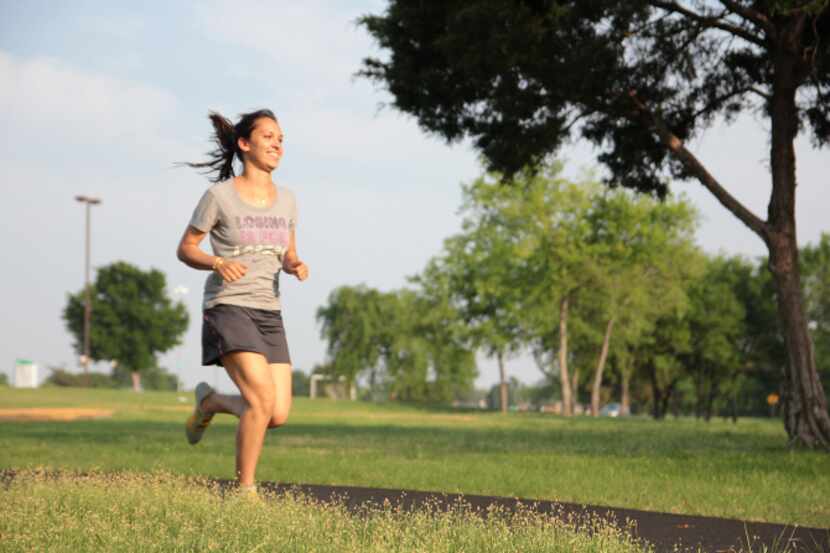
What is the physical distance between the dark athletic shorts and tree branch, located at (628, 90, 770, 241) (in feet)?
35.6

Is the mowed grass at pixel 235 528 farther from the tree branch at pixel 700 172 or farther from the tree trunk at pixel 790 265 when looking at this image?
the tree branch at pixel 700 172

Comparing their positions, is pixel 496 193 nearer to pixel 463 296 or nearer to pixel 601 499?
pixel 463 296

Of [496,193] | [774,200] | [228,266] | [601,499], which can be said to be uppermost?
[496,193]

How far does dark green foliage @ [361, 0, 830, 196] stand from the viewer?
1434 cm

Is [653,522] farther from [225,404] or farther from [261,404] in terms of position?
[225,404]

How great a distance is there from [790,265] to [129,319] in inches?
2862

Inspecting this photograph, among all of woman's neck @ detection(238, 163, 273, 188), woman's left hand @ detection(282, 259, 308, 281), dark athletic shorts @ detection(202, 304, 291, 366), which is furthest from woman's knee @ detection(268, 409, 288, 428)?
woman's neck @ detection(238, 163, 273, 188)

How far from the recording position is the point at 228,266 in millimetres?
6223

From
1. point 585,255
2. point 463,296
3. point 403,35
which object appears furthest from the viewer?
point 463,296

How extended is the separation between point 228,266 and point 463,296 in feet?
139

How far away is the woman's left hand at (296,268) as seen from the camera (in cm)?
675

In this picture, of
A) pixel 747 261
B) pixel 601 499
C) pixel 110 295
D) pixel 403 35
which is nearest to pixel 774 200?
pixel 403 35

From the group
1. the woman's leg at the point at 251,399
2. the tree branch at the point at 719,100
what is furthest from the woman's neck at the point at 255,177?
the tree branch at the point at 719,100

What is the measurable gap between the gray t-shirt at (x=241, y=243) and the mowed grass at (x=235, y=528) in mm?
1324
